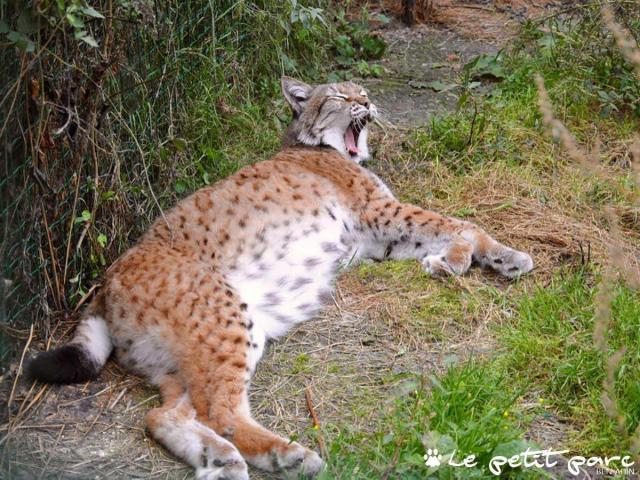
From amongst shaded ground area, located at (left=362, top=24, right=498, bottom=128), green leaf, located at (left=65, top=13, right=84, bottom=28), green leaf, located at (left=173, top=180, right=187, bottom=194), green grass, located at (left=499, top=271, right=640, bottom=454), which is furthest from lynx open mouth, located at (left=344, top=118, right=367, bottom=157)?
green leaf, located at (left=65, top=13, right=84, bottom=28)

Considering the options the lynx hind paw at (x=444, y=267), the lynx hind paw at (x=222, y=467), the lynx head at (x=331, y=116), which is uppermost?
the lynx head at (x=331, y=116)

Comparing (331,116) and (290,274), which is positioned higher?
(331,116)

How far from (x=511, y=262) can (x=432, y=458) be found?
79.2 inches

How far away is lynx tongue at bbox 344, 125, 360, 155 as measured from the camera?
6.20 metres

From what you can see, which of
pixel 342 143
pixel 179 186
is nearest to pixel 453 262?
pixel 342 143

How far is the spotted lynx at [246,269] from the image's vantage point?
397 centimetres

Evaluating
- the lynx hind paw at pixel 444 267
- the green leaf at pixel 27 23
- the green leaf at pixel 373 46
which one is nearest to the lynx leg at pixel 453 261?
the lynx hind paw at pixel 444 267

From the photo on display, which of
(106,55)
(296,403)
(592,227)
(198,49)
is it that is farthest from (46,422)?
(592,227)

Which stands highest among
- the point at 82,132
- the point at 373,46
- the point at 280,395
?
the point at 82,132

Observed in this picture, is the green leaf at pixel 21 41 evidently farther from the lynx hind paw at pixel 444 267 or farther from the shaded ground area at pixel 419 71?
the shaded ground area at pixel 419 71

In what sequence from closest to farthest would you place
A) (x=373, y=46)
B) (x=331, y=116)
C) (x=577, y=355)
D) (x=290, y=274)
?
1. (x=577, y=355)
2. (x=290, y=274)
3. (x=331, y=116)
4. (x=373, y=46)

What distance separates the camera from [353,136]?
625cm

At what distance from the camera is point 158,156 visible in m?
5.42

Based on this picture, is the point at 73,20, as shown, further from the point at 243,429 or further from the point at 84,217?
the point at 243,429
